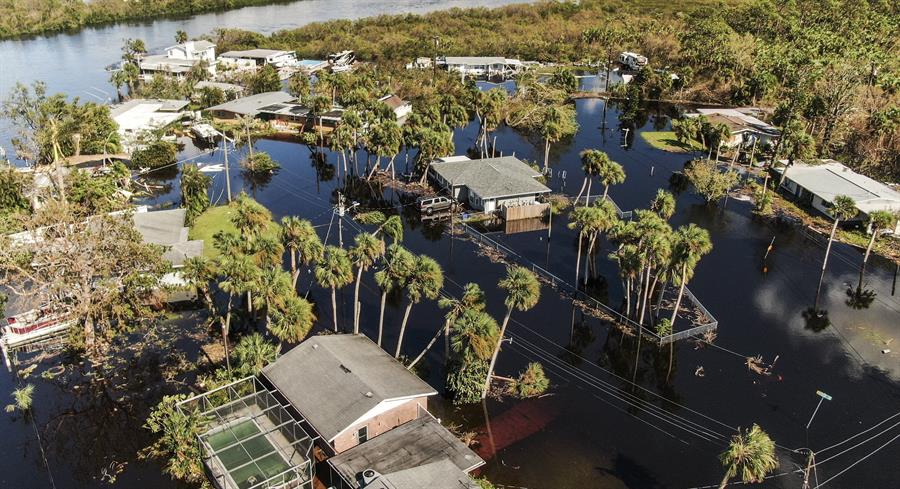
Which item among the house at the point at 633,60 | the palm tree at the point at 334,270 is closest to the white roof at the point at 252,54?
the house at the point at 633,60

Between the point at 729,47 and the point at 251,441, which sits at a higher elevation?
the point at 729,47

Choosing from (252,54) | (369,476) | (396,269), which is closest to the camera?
(369,476)

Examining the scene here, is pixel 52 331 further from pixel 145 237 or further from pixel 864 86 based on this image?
pixel 864 86

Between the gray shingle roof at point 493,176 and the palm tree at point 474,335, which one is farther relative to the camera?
the gray shingle roof at point 493,176

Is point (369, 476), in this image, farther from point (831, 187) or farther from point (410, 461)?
point (831, 187)

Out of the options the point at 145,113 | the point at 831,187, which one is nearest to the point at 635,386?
the point at 831,187

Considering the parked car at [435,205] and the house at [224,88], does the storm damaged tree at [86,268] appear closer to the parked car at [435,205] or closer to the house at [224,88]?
the parked car at [435,205]

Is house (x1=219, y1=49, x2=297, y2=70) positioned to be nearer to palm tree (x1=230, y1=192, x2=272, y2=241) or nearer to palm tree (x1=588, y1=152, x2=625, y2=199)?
palm tree (x1=588, y1=152, x2=625, y2=199)
